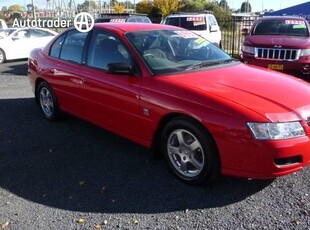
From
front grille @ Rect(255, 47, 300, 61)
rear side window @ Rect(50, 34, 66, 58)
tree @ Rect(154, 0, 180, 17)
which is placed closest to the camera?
rear side window @ Rect(50, 34, 66, 58)

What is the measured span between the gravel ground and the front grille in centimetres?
490

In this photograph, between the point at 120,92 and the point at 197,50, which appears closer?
the point at 120,92

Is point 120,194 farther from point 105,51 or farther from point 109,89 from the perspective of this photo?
point 105,51

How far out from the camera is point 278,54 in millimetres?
8500

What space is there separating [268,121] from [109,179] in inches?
69.2

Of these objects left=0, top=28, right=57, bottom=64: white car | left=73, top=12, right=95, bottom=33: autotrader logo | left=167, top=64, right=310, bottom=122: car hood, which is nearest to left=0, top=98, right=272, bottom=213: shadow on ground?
left=167, top=64, right=310, bottom=122: car hood

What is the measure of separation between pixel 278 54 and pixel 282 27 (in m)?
1.58

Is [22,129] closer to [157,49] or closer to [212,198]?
[157,49]

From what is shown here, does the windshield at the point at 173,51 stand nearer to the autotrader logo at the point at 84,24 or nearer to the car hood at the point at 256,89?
the car hood at the point at 256,89

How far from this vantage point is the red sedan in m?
3.24

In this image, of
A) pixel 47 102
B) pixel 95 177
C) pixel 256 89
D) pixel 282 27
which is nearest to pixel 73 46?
pixel 47 102

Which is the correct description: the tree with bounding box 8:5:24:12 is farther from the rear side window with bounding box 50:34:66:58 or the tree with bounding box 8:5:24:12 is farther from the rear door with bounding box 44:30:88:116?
the rear door with bounding box 44:30:88:116

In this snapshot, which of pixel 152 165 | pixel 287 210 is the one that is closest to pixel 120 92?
pixel 152 165

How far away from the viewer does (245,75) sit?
163 inches
